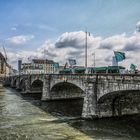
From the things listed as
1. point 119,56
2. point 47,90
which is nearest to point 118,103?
point 119,56

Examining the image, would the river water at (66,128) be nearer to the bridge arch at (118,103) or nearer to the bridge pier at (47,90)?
the bridge arch at (118,103)

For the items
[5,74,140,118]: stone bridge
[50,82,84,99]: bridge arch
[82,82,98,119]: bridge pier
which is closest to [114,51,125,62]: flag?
[5,74,140,118]: stone bridge

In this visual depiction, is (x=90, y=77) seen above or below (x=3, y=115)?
above

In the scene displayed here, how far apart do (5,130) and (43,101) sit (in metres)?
34.8

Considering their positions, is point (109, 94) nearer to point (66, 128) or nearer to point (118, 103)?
point (118, 103)

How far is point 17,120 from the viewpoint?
4222 centimetres

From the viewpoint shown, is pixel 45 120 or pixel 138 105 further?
pixel 138 105

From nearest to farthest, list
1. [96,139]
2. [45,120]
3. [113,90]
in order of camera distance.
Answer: [96,139] → [113,90] → [45,120]

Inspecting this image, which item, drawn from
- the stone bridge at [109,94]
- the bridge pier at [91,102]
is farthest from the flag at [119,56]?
the bridge pier at [91,102]

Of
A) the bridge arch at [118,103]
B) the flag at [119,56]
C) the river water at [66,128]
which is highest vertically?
the flag at [119,56]

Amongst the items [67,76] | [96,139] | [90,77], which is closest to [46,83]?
[67,76]

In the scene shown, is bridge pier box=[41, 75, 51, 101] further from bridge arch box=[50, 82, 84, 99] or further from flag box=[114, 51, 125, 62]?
flag box=[114, 51, 125, 62]

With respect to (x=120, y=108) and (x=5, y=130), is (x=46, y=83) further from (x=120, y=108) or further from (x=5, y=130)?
(x=5, y=130)

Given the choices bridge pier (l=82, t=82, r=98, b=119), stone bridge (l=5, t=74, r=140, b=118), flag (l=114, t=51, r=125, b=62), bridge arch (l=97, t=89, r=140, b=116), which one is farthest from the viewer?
flag (l=114, t=51, r=125, b=62)
